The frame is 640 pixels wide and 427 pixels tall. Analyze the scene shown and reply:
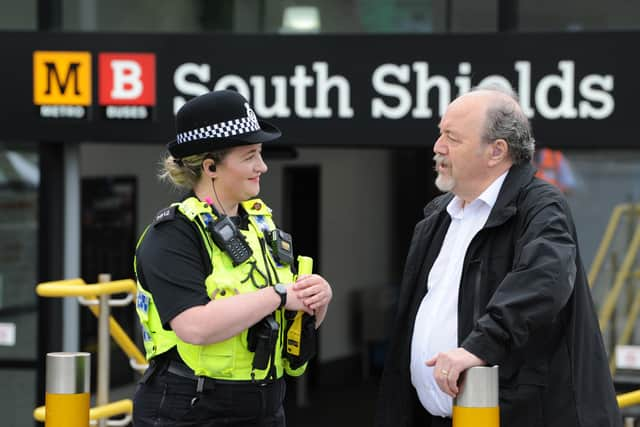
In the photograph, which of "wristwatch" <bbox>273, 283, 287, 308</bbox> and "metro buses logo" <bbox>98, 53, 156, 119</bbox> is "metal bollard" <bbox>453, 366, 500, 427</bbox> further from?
"metro buses logo" <bbox>98, 53, 156, 119</bbox>

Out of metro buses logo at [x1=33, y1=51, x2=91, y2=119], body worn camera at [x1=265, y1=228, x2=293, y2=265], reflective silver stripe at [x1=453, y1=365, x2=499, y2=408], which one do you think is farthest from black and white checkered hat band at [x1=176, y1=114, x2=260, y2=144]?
metro buses logo at [x1=33, y1=51, x2=91, y2=119]

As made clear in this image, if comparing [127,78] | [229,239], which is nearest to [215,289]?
[229,239]

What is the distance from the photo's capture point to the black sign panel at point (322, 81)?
6.35m

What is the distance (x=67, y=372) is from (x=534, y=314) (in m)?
1.19

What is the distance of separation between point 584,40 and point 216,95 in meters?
3.63

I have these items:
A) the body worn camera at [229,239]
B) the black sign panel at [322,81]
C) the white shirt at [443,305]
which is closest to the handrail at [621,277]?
the black sign panel at [322,81]

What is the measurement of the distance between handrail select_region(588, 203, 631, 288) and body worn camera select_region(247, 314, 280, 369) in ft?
13.3

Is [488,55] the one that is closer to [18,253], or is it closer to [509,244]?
[18,253]

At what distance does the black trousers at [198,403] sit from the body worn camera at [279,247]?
0.34m

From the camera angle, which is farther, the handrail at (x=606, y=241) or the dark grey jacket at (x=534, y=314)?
the handrail at (x=606, y=241)

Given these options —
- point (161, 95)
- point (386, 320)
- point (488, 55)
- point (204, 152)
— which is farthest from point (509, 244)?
point (386, 320)

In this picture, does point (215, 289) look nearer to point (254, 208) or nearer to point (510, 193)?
point (254, 208)

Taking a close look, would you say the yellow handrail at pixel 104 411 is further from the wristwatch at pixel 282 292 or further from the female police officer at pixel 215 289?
the wristwatch at pixel 282 292

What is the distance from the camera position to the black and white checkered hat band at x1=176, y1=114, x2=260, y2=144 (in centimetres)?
312
